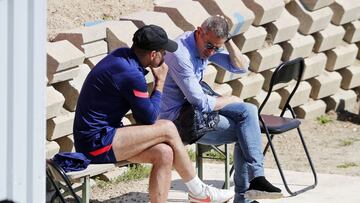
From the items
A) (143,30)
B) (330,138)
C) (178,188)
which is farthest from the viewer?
(330,138)

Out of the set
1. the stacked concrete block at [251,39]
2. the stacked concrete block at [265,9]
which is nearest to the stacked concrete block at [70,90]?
the stacked concrete block at [251,39]

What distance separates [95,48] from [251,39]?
196 cm

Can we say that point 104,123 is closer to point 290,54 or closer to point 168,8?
point 168,8

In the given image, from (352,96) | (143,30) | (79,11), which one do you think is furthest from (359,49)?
(143,30)

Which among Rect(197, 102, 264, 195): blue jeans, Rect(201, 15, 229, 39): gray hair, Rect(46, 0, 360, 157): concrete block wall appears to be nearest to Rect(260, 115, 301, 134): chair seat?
Rect(197, 102, 264, 195): blue jeans

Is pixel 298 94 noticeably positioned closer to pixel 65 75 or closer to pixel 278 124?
pixel 278 124

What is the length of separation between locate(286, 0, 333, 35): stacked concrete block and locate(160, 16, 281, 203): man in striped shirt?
301 centimetres

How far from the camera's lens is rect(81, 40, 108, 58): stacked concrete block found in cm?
745

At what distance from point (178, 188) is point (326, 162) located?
1.58 metres

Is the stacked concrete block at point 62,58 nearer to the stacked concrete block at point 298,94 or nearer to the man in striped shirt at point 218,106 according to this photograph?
the man in striped shirt at point 218,106

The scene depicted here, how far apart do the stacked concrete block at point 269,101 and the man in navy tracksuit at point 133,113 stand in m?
3.11

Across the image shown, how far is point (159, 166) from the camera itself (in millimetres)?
6230

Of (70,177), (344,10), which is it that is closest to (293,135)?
(344,10)

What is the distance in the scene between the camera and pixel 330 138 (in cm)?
944
